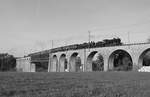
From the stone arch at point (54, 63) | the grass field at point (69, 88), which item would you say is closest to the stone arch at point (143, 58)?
the stone arch at point (54, 63)

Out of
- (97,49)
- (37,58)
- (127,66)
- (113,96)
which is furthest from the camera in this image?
(37,58)

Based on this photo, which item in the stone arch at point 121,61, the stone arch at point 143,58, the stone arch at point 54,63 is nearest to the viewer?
the stone arch at point 143,58

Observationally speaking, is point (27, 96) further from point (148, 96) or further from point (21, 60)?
point (21, 60)

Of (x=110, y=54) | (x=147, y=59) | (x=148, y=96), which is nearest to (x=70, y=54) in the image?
(x=110, y=54)

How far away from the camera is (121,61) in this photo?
5350 centimetres

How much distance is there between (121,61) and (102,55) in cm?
1292

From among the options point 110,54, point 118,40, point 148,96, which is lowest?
point 148,96

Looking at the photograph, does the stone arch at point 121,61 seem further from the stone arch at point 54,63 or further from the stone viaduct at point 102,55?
the stone arch at point 54,63

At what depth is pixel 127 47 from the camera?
3772 centimetres

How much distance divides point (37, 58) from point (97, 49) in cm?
3120

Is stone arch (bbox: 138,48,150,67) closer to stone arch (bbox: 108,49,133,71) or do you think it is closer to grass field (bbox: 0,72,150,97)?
stone arch (bbox: 108,49,133,71)

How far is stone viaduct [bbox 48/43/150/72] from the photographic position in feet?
117

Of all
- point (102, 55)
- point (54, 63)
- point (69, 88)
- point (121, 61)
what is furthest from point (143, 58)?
point (69, 88)

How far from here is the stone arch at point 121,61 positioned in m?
41.1
